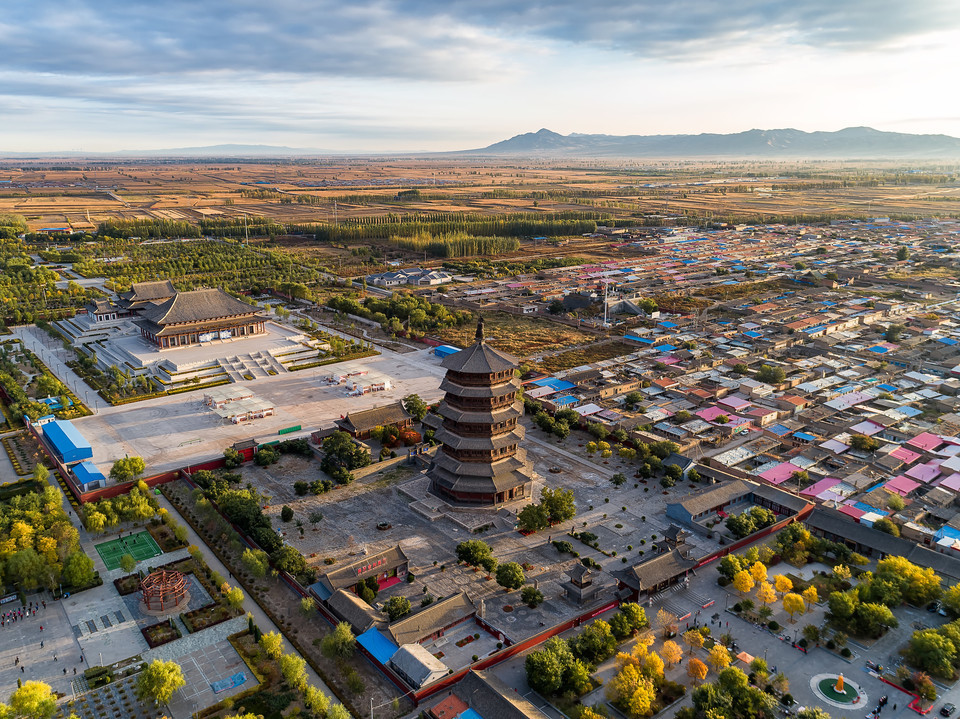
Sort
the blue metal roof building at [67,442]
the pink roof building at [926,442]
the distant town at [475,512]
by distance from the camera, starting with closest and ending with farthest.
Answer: the distant town at [475,512] < the blue metal roof building at [67,442] < the pink roof building at [926,442]

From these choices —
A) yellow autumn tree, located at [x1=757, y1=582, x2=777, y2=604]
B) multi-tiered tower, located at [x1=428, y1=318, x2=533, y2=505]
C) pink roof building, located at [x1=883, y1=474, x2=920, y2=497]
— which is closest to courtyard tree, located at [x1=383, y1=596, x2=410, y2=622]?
multi-tiered tower, located at [x1=428, y1=318, x2=533, y2=505]

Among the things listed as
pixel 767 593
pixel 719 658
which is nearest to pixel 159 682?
pixel 719 658

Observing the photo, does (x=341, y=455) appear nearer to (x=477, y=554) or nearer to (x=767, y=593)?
(x=477, y=554)

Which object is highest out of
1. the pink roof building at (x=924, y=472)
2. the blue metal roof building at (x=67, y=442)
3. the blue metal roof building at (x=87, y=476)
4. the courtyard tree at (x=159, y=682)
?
the blue metal roof building at (x=67, y=442)

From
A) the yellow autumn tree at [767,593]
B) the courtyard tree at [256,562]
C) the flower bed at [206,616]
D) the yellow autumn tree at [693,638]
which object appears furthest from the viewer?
the courtyard tree at [256,562]

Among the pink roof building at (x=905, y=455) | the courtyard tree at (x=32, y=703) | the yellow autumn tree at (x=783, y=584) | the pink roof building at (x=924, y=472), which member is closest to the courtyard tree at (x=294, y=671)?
the courtyard tree at (x=32, y=703)

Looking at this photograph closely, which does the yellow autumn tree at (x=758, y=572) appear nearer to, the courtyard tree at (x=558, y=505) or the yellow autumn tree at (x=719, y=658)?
the yellow autumn tree at (x=719, y=658)

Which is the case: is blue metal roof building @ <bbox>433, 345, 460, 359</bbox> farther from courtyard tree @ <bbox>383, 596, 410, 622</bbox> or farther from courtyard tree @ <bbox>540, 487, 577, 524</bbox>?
courtyard tree @ <bbox>383, 596, 410, 622</bbox>
